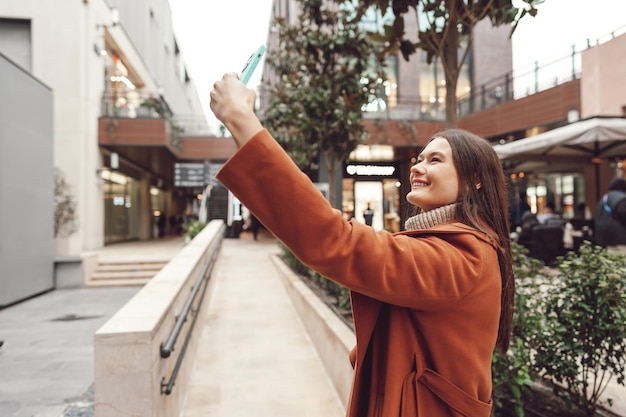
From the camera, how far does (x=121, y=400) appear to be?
7.68 feet

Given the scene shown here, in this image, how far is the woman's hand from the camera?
2.87 feet

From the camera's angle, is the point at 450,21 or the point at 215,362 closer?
the point at 450,21

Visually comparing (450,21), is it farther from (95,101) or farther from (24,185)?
(95,101)

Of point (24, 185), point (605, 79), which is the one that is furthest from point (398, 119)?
point (24, 185)

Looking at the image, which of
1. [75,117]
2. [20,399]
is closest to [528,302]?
[20,399]

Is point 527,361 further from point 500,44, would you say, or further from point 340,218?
point 500,44

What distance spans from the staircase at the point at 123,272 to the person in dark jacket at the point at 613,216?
981cm

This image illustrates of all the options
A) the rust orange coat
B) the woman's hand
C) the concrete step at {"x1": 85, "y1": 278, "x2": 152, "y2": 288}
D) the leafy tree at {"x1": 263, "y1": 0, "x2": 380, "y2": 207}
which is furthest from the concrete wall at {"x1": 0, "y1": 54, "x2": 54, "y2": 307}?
the rust orange coat

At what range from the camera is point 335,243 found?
85cm

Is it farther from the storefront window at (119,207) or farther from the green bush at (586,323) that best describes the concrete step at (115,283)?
the green bush at (586,323)

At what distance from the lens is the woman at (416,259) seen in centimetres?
85

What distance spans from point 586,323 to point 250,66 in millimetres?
2530

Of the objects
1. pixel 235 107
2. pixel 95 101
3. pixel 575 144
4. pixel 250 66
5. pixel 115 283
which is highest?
pixel 95 101

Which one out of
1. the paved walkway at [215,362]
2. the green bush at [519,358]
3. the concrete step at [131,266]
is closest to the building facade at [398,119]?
the concrete step at [131,266]
